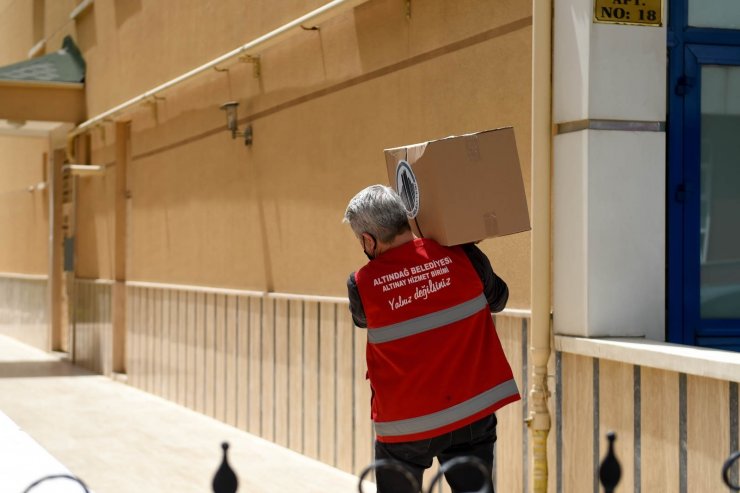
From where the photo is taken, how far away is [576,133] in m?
4.61

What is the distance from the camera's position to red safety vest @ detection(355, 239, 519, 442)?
3.39m

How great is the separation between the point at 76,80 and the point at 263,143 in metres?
6.51

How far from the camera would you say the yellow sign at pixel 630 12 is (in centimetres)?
454

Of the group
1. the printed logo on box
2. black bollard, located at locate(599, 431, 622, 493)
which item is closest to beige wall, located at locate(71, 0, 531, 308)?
the printed logo on box

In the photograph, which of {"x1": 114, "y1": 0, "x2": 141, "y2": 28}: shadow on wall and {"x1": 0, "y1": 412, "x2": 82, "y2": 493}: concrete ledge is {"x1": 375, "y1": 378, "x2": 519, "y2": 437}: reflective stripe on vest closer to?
{"x1": 0, "y1": 412, "x2": 82, "y2": 493}: concrete ledge

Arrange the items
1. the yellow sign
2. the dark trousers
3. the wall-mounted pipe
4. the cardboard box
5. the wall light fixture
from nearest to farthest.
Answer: the dark trousers < the cardboard box < the yellow sign < the wall-mounted pipe < the wall light fixture

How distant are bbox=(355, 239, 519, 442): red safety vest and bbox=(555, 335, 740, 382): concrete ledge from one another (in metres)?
0.85

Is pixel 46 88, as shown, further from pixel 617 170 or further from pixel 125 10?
pixel 617 170

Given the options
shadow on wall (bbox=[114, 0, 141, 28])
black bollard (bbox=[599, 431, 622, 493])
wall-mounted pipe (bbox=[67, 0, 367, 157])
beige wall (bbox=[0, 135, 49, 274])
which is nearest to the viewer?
black bollard (bbox=[599, 431, 622, 493])

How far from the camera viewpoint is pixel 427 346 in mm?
3396

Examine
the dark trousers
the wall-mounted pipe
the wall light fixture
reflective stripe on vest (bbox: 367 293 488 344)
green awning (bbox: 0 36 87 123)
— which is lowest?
the dark trousers

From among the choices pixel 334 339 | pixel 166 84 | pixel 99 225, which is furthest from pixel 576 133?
pixel 99 225

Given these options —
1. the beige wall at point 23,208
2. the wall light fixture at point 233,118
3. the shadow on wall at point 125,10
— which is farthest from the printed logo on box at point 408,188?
the beige wall at point 23,208

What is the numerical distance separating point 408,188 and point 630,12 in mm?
1392
